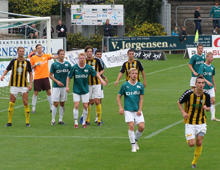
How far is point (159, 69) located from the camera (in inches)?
1085

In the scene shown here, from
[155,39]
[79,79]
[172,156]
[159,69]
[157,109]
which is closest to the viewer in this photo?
[172,156]

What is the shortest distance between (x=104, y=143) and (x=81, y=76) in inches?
92.5

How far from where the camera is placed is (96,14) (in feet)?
123

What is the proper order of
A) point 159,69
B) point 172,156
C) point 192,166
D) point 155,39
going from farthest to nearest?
point 155,39
point 159,69
point 172,156
point 192,166

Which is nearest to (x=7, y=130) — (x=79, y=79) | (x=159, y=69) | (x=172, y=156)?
(x=79, y=79)

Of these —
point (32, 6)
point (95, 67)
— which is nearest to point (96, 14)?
point (32, 6)

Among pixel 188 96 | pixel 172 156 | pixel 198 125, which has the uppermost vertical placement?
pixel 188 96

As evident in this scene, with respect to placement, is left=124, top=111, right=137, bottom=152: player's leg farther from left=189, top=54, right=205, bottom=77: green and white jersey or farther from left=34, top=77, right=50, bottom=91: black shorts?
left=189, top=54, right=205, bottom=77: green and white jersey

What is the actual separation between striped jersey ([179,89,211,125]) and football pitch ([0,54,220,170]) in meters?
0.93

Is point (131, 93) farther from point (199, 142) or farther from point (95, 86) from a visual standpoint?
point (95, 86)

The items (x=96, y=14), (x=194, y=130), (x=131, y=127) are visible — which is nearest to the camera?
(x=194, y=130)

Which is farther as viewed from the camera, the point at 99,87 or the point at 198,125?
the point at 99,87

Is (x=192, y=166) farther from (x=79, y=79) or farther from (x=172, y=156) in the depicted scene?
(x=79, y=79)

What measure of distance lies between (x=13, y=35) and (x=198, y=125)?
1244 centimetres
